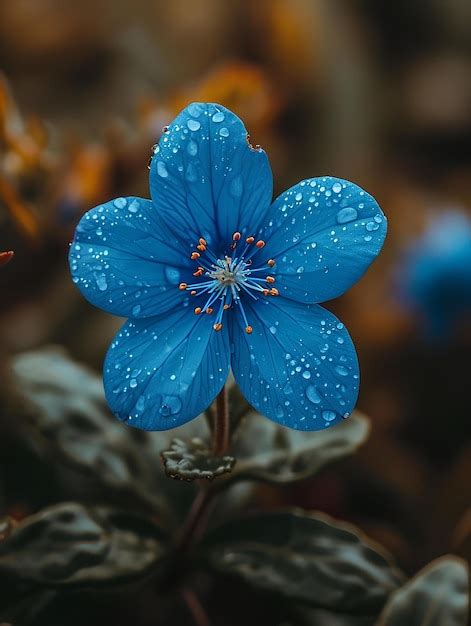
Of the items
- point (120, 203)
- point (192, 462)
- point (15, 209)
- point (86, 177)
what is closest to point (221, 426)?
point (192, 462)

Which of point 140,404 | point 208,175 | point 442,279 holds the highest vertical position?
point 208,175

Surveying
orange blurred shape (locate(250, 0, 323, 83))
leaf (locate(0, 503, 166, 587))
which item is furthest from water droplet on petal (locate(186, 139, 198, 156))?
orange blurred shape (locate(250, 0, 323, 83))

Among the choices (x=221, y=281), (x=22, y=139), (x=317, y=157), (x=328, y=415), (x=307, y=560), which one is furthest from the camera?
(x=317, y=157)

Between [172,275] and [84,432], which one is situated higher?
[172,275]

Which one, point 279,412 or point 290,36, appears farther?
point 290,36

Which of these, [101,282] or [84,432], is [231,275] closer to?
[101,282]

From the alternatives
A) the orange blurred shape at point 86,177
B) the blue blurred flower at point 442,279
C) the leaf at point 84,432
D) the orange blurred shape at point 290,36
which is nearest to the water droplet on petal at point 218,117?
the leaf at point 84,432
